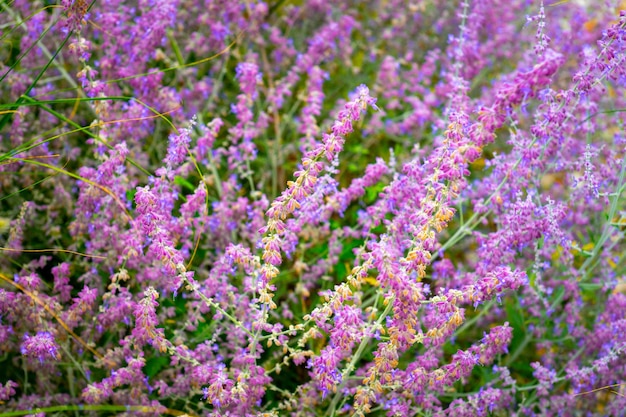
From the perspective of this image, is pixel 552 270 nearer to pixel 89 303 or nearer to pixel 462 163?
pixel 462 163

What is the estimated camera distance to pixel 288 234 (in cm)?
310

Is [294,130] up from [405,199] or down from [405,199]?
up

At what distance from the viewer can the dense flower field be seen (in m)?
2.56

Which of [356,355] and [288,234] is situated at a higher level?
[288,234]

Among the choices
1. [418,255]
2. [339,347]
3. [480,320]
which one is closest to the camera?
[418,255]

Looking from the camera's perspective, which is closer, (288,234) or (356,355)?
(356,355)

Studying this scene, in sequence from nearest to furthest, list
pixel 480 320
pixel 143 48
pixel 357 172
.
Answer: pixel 143 48
pixel 480 320
pixel 357 172

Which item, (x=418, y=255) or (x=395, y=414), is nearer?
(x=418, y=255)

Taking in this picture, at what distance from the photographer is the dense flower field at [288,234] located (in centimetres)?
256

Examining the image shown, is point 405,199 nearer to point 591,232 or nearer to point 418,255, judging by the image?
point 418,255

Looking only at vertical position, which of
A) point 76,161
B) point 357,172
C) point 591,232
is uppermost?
point 357,172

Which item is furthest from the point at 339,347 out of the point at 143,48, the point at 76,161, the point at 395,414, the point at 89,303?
the point at 76,161

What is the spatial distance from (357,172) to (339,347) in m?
2.22

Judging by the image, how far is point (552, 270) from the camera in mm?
3984
